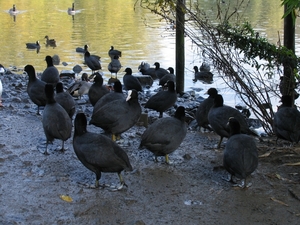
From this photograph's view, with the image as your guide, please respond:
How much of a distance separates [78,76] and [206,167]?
1002 centimetres

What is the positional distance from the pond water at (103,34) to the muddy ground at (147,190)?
3.77m

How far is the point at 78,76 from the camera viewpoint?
53.2 feet

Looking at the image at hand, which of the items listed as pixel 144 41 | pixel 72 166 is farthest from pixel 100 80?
pixel 144 41

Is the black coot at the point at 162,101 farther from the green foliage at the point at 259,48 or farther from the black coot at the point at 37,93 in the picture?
the black coot at the point at 37,93

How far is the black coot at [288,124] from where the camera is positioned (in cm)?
748

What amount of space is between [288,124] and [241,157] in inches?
73.8

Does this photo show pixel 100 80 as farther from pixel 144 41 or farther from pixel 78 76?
pixel 144 41

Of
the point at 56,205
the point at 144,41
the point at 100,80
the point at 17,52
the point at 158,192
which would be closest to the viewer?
the point at 56,205

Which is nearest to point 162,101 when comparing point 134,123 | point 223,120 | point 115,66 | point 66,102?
point 66,102

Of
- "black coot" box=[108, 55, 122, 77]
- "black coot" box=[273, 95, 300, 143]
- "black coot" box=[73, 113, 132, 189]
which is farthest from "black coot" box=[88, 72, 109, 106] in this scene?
"black coot" box=[108, 55, 122, 77]

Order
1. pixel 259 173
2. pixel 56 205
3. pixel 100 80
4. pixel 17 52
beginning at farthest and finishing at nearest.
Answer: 1. pixel 17 52
2. pixel 100 80
3. pixel 259 173
4. pixel 56 205

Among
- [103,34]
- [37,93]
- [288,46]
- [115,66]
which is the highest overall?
[288,46]

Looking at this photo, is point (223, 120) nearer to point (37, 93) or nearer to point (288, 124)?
point (288, 124)

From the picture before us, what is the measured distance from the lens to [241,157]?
5996 mm
